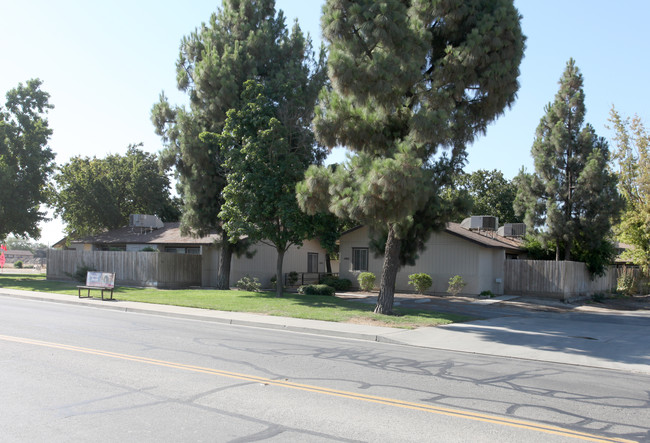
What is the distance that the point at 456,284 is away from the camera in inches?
1072

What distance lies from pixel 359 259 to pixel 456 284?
687 cm

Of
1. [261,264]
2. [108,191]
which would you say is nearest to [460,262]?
[261,264]

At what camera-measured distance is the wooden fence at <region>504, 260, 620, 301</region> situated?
2775 centimetres

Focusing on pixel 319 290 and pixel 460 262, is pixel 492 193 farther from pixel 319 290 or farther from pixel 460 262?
pixel 319 290

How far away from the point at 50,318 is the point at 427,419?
12976 millimetres

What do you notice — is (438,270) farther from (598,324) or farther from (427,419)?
(427,419)

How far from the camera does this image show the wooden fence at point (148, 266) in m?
29.9

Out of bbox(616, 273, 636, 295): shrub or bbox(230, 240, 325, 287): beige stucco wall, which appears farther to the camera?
bbox(616, 273, 636, 295): shrub

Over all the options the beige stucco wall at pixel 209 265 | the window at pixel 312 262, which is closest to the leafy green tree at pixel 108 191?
the beige stucco wall at pixel 209 265

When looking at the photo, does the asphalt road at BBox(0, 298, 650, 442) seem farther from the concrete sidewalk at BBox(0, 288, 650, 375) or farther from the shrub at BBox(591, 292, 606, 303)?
the shrub at BBox(591, 292, 606, 303)

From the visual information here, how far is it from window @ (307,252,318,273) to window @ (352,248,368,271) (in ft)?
18.8

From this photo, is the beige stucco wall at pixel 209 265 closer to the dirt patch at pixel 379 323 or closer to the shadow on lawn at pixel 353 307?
the shadow on lawn at pixel 353 307

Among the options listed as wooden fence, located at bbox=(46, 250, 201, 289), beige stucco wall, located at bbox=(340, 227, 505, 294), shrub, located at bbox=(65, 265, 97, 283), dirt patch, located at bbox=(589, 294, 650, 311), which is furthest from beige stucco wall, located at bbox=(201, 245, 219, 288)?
dirt patch, located at bbox=(589, 294, 650, 311)

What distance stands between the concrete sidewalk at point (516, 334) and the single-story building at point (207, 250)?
11978mm
